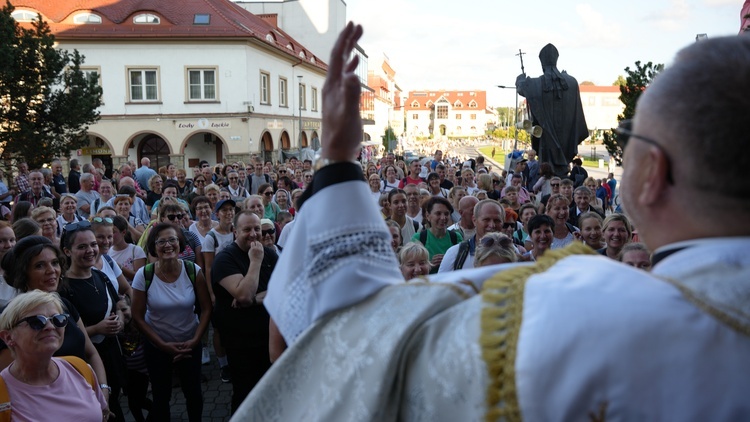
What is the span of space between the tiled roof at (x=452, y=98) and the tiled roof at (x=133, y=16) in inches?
4783

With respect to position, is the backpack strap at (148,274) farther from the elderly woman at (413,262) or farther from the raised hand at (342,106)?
the raised hand at (342,106)

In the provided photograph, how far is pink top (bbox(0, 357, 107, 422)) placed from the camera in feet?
11.5

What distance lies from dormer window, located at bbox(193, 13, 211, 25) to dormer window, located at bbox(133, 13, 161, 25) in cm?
181

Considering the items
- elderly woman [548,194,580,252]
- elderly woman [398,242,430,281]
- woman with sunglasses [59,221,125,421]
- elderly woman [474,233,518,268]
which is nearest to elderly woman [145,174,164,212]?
woman with sunglasses [59,221,125,421]

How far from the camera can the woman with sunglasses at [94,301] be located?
502 centimetres

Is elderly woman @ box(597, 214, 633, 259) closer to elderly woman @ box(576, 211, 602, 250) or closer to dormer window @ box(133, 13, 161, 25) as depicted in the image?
elderly woman @ box(576, 211, 602, 250)

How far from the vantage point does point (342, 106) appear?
1366 millimetres

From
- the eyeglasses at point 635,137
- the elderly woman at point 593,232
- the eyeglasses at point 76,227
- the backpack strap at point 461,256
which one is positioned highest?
the eyeglasses at point 635,137

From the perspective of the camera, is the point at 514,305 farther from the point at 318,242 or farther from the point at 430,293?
the point at 318,242

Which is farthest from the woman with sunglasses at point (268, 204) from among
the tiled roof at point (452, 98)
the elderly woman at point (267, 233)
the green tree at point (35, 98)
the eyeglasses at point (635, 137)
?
the tiled roof at point (452, 98)

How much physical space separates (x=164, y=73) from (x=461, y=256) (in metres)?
30.1

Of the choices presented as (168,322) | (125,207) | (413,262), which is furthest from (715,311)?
(125,207)

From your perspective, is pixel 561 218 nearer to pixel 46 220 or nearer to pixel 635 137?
pixel 46 220

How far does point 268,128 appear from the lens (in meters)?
36.7
